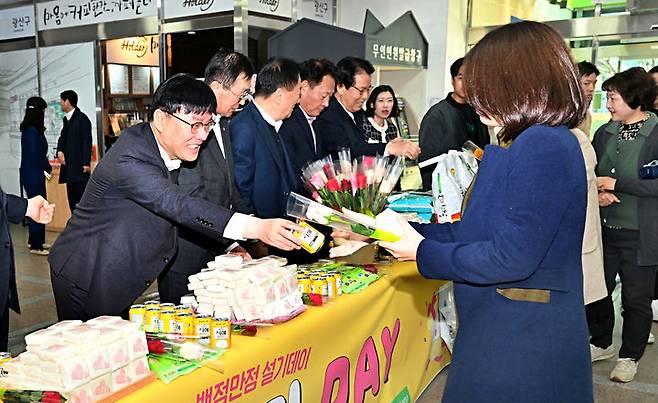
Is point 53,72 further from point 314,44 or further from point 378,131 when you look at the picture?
Result: point 378,131

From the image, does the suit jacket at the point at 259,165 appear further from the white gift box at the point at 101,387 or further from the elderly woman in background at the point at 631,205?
the elderly woman in background at the point at 631,205

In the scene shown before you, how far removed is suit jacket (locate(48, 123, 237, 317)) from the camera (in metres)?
1.86

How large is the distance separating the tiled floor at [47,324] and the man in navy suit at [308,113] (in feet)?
4.48

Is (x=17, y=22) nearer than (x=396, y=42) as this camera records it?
No

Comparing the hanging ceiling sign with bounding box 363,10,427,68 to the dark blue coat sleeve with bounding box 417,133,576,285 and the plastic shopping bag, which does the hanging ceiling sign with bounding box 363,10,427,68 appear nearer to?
the plastic shopping bag

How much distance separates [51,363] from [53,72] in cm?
767

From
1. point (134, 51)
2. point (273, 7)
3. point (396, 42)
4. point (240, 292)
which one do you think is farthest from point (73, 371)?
point (134, 51)

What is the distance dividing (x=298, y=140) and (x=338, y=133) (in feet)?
2.02

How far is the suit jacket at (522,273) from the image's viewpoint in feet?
4.14

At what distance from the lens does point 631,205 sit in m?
3.22

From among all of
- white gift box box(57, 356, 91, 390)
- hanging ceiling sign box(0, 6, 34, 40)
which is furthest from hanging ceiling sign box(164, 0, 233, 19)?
white gift box box(57, 356, 91, 390)

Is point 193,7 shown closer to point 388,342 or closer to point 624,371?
point 388,342

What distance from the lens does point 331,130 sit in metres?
3.63

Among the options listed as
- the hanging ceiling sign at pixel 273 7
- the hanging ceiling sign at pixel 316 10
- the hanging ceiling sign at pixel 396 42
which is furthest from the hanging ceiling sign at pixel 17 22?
the hanging ceiling sign at pixel 396 42
